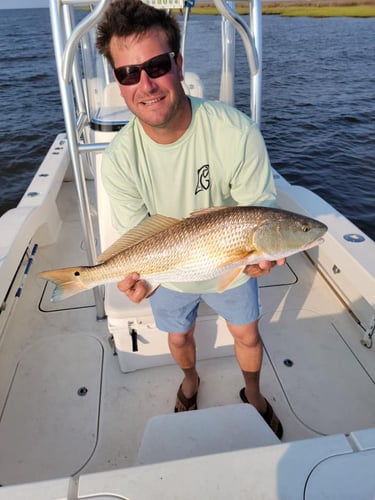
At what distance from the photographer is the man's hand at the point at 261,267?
5.89 feet

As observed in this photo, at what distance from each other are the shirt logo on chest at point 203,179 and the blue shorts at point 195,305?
582 mm

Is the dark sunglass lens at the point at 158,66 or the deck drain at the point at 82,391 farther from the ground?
the dark sunglass lens at the point at 158,66

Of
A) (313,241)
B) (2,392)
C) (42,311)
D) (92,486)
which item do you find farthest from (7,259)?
(313,241)

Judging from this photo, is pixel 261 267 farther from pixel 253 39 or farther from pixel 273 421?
pixel 253 39

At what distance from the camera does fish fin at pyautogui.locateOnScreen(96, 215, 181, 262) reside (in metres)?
1.82

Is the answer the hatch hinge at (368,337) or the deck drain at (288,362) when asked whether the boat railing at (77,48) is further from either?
the hatch hinge at (368,337)

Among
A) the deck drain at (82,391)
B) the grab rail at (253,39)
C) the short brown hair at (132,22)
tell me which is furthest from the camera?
the deck drain at (82,391)

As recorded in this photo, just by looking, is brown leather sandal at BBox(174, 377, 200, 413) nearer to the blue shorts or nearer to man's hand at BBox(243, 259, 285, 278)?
the blue shorts

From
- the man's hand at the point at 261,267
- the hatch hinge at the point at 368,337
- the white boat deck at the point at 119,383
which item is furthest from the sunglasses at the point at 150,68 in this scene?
the hatch hinge at the point at 368,337

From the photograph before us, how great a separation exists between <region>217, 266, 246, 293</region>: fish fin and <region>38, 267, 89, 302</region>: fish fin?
2.39ft

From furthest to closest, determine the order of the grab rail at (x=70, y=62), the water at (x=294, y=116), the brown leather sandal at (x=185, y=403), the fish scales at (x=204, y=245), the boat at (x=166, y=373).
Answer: the water at (x=294, y=116), the brown leather sandal at (x=185, y=403), the grab rail at (x=70, y=62), the fish scales at (x=204, y=245), the boat at (x=166, y=373)

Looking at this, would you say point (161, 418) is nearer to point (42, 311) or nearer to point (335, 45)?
point (42, 311)

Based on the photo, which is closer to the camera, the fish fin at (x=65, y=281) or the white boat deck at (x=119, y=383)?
the fish fin at (x=65, y=281)

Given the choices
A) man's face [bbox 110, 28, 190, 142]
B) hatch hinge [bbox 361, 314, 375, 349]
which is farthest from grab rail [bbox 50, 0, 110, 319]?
hatch hinge [bbox 361, 314, 375, 349]
